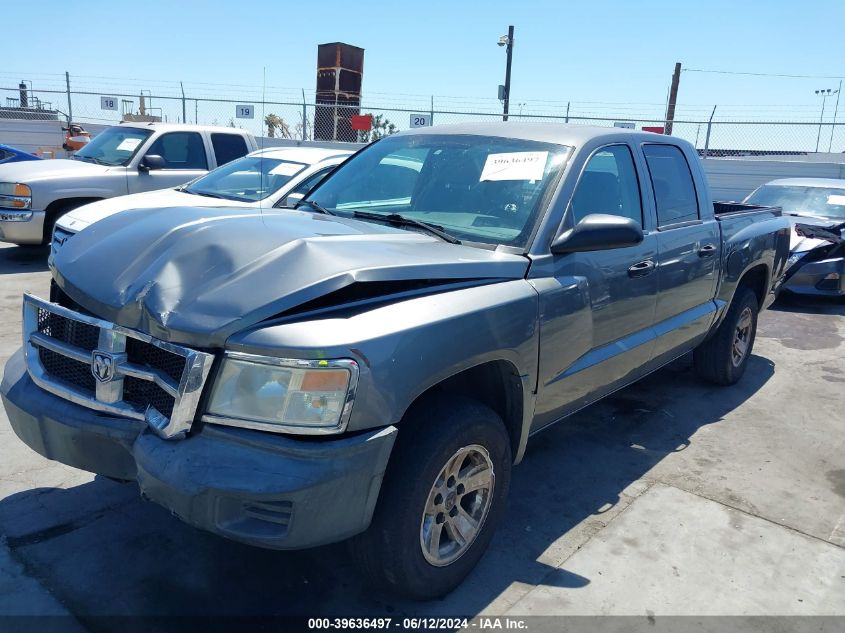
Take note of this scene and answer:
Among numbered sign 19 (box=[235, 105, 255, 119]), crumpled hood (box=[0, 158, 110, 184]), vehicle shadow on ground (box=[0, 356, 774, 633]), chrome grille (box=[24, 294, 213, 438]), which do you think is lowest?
vehicle shadow on ground (box=[0, 356, 774, 633])

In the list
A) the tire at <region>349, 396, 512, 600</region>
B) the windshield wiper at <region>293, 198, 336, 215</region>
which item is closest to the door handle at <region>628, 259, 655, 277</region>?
the tire at <region>349, 396, 512, 600</region>

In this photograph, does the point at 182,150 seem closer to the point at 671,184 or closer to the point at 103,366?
the point at 671,184

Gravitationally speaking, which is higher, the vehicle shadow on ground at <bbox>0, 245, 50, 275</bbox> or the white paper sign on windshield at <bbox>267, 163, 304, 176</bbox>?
the white paper sign on windshield at <bbox>267, 163, 304, 176</bbox>

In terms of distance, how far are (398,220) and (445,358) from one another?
1.10 metres

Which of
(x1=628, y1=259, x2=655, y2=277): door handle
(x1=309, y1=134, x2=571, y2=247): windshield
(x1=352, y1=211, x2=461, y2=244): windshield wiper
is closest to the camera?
(x1=352, y1=211, x2=461, y2=244): windshield wiper

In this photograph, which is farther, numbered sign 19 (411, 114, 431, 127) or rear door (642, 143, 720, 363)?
numbered sign 19 (411, 114, 431, 127)

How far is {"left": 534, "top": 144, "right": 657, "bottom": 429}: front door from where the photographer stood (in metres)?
3.29

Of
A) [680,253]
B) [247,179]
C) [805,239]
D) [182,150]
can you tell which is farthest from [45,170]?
[805,239]

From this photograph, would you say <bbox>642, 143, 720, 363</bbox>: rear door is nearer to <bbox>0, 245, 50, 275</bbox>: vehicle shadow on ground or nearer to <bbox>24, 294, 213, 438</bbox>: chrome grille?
<bbox>24, 294, 213, 438</bbox>: chrome grille

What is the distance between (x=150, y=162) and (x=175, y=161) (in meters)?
0.65

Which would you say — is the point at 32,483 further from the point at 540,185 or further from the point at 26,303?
the point at 540,185

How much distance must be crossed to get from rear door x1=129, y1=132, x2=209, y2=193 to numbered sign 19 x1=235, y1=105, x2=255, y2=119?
913cm

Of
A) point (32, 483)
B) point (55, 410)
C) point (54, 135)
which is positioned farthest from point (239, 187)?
point (54, 135)

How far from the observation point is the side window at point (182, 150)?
9.45 metres
